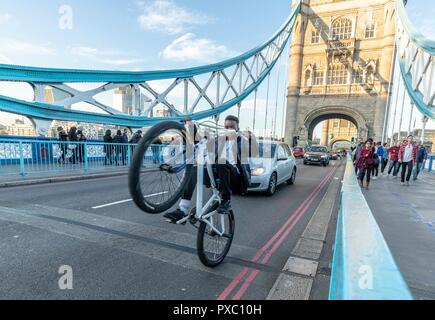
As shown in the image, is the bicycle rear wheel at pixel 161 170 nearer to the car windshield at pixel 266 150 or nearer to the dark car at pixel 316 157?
the car windshield at pixel 266 150

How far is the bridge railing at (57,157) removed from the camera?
8.98 meters

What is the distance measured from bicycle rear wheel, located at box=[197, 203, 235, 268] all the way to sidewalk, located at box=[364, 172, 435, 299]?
2.24 metres

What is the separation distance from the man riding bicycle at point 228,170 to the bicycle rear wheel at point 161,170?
148 millimetres

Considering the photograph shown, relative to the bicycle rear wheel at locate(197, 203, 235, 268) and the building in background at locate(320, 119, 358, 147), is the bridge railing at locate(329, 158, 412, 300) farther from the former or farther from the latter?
the building in background at locate(320, 119, 358, 147)

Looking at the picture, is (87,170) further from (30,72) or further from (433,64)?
(433,64)

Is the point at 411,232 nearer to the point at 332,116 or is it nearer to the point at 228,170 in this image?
the point at 228,170

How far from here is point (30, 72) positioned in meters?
14.8

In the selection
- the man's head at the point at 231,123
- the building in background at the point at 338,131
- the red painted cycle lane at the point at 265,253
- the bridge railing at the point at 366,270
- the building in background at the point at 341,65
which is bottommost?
the red painted cycle lane at the point at 265,253

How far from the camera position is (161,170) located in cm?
308

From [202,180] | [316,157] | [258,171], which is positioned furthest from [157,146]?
[316,157]

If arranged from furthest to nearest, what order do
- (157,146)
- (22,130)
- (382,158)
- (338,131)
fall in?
(338,131) → (22,130) → (382,158) → (157,146)

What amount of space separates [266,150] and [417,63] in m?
41.0

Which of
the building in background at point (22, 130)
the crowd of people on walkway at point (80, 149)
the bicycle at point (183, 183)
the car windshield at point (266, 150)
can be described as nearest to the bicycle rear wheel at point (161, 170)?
the bicycle at point (183, 183)
